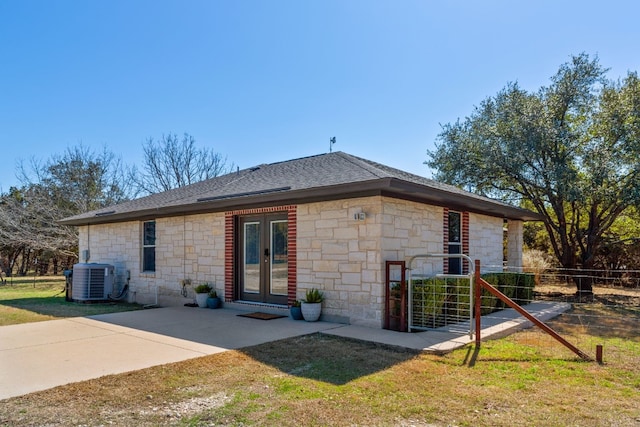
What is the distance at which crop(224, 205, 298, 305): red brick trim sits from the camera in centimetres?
832

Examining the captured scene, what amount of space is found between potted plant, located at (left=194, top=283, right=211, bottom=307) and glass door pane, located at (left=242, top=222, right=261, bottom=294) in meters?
0.94

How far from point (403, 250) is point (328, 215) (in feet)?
4.86

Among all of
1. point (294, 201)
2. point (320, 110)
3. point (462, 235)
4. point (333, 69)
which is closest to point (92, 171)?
point (320, 110)

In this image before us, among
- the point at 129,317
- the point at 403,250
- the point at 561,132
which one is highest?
the point at 561,132

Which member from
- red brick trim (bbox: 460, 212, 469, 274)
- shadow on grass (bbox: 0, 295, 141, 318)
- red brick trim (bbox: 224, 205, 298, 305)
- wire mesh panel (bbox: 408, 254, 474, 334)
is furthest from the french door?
red brick trim (bbox: 460, 212, 469, 274)

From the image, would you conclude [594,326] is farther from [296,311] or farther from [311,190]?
[311,190]

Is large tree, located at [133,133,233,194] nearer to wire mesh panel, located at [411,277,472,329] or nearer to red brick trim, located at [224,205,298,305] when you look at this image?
red brick trim, located at [224,205,298,305]

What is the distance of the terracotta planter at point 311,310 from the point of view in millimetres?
7602

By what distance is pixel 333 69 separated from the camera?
12.4m

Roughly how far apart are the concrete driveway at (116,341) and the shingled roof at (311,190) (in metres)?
2.28

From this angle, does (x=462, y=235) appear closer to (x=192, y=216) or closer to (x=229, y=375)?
(x=192, y=216)

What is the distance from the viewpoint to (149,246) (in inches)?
465

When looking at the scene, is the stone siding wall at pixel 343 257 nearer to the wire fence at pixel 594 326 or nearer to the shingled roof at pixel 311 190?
the shingled roof at pixel 311 190

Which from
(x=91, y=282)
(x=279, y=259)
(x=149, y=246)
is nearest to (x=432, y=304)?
(x=279, y=259)
